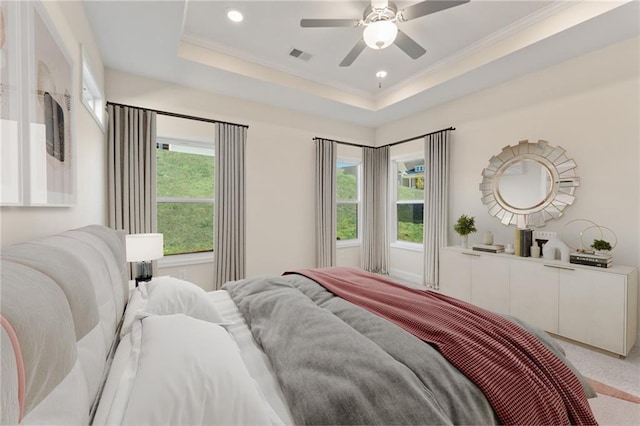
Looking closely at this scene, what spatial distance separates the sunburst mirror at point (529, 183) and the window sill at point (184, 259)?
3640 millimetres

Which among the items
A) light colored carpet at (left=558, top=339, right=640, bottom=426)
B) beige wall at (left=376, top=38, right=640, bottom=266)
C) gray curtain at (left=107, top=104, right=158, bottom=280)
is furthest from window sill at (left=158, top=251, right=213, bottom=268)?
light colored carpet at (left=558, top=339, right=640, bottom=426)

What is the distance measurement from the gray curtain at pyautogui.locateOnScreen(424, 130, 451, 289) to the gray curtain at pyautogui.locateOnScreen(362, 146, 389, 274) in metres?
0.88

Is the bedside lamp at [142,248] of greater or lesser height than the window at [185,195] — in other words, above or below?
below

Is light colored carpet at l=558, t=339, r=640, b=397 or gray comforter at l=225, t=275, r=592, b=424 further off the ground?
gray comforter at l=225, t=275, r=592, b=424

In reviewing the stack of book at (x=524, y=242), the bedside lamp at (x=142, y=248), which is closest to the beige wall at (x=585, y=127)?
the stack of book at (x=524, y=242)

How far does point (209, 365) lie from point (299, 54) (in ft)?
10.4

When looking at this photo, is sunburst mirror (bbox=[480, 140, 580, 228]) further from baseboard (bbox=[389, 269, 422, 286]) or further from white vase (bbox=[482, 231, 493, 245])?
baseboard (bbox=[389, 269, 422, 286])

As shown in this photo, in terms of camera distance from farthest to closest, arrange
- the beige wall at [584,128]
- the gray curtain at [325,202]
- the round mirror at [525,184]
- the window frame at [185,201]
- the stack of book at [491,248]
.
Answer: the gray curtain at [325,202]
the window frame at [185,201]
the stack of book at [491,248]
the round mirror at [525,184]
the beige wall at [584,128]

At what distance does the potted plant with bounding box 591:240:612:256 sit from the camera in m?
2.39

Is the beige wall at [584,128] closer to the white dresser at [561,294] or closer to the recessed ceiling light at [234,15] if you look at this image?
the white dresser at [561,294]

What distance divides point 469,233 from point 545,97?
5.61 ft

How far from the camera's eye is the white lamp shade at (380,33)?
199cm

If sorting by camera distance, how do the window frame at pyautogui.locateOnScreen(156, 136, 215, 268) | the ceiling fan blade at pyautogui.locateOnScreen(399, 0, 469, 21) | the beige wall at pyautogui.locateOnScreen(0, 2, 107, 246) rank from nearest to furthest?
the beige wall at pyautogui.locateOnScreen(0, 2, 107, 246) < the ceiling fan blade at pyautogui.locateOnScreen(399, 0, 469, 21) < the window frame at pyautogui.locateOnScreen(156, 136, 215, 268)

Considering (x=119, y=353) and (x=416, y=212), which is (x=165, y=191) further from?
(x=416, y=212)
